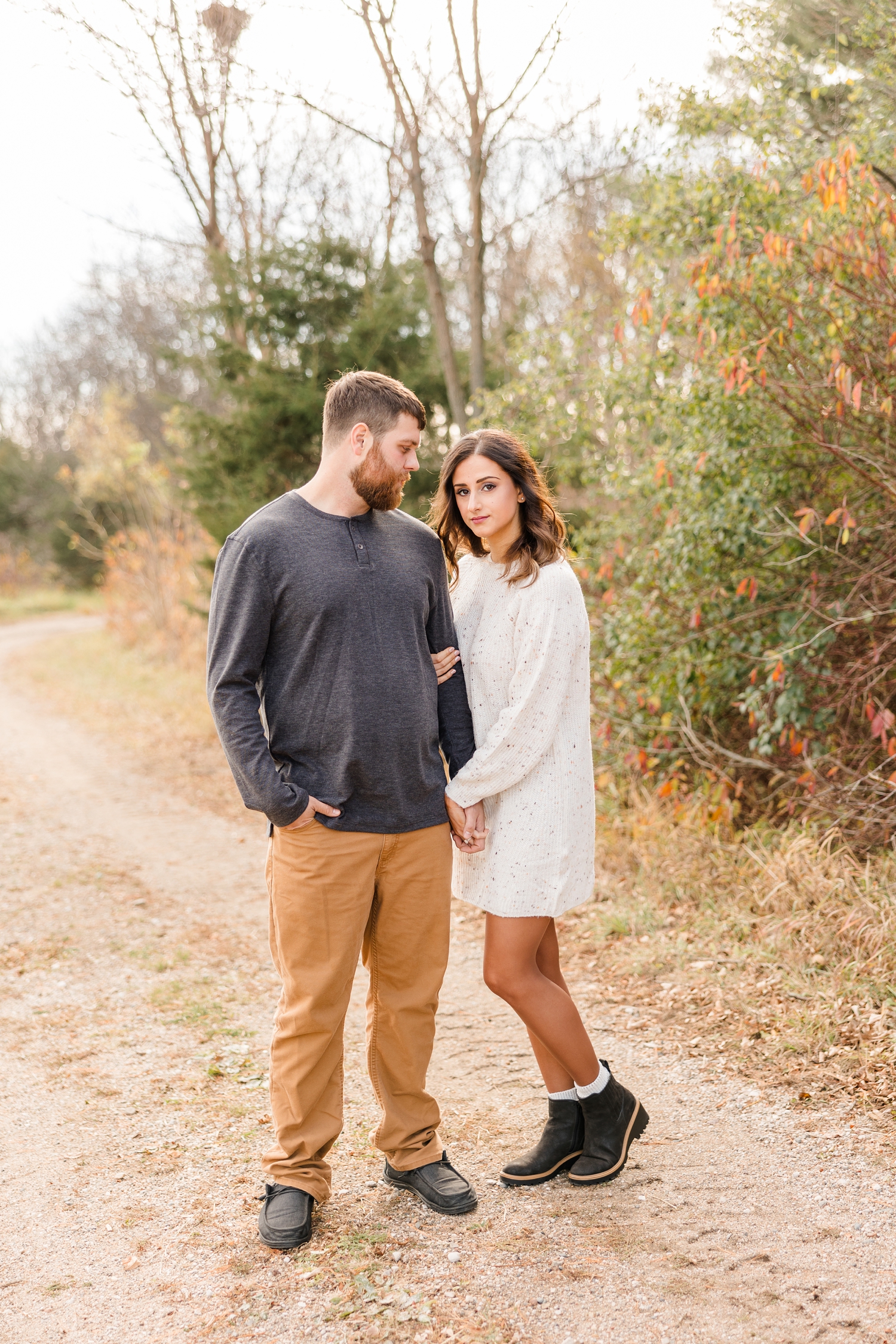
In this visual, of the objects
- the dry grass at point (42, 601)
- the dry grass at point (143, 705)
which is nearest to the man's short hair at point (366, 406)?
the dry grass at point (143, 705)

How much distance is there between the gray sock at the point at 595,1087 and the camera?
282 cm

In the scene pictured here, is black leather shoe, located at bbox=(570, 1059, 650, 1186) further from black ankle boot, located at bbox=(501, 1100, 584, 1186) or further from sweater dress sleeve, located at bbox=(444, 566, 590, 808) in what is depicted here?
sweater dress sleeve, located at bbox=(444, 566, 590, 808)

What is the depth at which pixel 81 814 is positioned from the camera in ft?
25.8

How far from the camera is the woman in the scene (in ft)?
8.76

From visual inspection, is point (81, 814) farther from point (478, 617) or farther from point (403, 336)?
point (478, 617)

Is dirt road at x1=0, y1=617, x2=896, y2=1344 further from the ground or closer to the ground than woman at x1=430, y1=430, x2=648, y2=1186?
closer to the ground

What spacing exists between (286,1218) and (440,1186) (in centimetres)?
42

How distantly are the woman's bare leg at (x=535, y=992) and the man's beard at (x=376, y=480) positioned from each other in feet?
3.78

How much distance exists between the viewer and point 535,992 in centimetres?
273

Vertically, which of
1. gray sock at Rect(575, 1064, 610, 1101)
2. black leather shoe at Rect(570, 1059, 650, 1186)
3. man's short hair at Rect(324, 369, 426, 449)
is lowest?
black leather shoe at Rect(570, 1059, 650, 1186)

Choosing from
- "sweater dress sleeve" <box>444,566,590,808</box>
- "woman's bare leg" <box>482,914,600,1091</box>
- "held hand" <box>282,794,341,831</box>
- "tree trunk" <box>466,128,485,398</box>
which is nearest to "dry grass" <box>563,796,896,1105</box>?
"woman's bare leg" <box>482,914,600,1091</box>

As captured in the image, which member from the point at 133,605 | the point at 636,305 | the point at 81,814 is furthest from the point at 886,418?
the point at 133,605

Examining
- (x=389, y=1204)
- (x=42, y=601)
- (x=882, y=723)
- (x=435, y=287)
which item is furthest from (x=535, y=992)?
(x=42, y=601)

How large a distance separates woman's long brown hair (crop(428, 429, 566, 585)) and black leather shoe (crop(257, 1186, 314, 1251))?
1.69 meters
